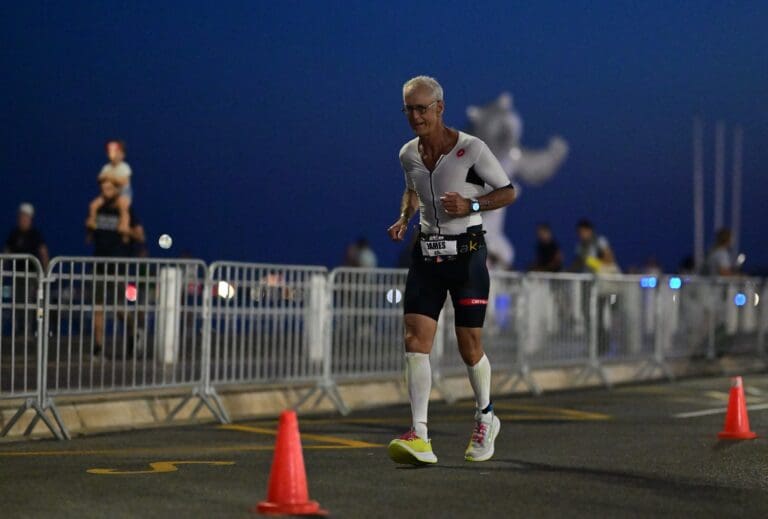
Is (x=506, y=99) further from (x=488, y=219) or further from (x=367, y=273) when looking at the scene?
(x=367, y=273)

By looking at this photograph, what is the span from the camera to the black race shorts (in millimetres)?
9297

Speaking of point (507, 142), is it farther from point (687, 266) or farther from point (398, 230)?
point (398, 230)

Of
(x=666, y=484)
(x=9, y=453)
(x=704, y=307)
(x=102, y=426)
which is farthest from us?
(x=704, y=307)

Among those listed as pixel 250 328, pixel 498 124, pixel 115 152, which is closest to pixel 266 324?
pixel 250 328

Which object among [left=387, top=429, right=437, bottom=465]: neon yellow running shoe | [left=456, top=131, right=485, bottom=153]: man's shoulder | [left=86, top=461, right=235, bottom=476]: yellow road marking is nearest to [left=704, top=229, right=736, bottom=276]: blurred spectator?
[left=456, top=131, right=485, bottom=153]: man's shoulder

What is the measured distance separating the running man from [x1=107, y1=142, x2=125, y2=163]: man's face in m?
6.94

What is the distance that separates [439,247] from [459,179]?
0.43 meters

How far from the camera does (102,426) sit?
1243 cm

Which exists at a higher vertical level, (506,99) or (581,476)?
(506,99)

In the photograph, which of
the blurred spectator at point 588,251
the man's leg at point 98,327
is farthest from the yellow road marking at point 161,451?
the blurred spectator at point 588,251

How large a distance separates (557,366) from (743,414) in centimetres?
721

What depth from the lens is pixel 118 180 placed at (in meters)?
15.8

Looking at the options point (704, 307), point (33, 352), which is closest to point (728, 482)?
point (33, 352)

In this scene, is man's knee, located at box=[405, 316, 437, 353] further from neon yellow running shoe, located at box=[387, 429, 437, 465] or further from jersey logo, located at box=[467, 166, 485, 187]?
jersey logo, located at box=[467, 166, 485, 187]
